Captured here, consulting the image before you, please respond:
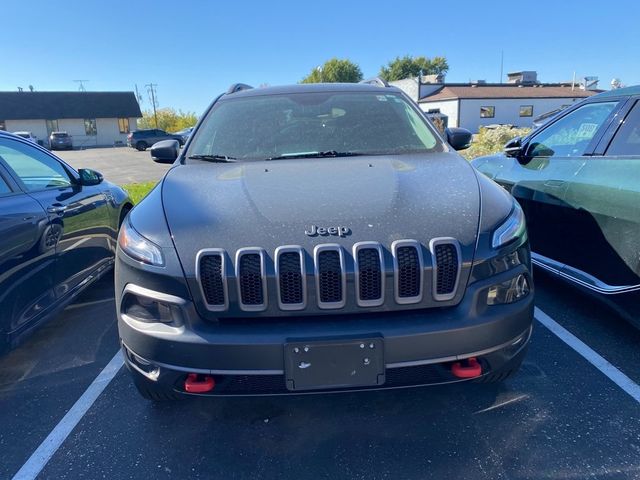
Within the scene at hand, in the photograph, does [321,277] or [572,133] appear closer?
[321,277]

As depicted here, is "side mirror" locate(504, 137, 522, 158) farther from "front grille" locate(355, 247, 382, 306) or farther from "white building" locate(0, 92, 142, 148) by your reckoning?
"white building" locate(0, 92, 142, 148)

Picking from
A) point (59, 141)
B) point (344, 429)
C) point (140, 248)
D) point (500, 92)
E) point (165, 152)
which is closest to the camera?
point (140, 248)

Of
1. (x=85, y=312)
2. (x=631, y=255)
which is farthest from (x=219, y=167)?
(x=631, y=255)

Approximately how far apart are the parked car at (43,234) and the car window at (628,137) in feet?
12.9

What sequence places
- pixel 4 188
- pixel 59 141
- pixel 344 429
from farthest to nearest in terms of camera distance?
pixel 59 141, pixel 4 188, pixel 344 429

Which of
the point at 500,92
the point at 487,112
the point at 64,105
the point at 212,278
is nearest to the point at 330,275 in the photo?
the point at 212,278

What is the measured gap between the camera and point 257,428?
95.3 inches

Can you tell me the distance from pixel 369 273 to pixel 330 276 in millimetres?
165

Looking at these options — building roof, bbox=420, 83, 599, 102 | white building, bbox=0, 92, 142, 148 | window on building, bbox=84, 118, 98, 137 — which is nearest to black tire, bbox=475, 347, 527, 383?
building roof, bbox=420, 83, 599, 102

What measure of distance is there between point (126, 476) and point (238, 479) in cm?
52

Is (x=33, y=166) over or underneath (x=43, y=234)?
over

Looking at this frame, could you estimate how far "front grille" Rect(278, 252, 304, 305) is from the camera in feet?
6.37

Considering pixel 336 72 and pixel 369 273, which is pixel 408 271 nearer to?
pixel 369 273

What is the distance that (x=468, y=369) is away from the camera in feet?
6.71
